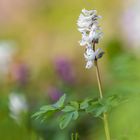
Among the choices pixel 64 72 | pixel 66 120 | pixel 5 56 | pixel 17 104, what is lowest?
pixel 66 120

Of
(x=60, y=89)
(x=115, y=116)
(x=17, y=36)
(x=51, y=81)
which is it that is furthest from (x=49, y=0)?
(x=115, y=116)

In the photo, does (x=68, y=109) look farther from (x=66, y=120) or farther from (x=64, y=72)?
(x=64, y=72)

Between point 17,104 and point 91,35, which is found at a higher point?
point 17,104

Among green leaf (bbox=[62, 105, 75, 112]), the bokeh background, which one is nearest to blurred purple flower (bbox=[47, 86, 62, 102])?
the bokeh background

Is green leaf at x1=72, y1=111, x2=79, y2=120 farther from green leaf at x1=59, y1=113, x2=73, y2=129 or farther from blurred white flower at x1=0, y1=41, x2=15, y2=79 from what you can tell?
blurred white flower at x1=0, y1=41, x2=15, y2=79

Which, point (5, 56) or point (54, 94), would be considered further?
point (5, 56)

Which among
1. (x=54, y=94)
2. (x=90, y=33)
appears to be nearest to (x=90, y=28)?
(x=90, y=33)

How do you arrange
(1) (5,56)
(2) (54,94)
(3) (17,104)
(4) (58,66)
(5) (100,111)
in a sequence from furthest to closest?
1. (1) (5,56)
2. (4) (58,66)
3. (2) (54,94)
4. (3) (17,104)
5. (5) (100,111)

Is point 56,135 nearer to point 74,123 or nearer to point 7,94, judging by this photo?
point 74,123
